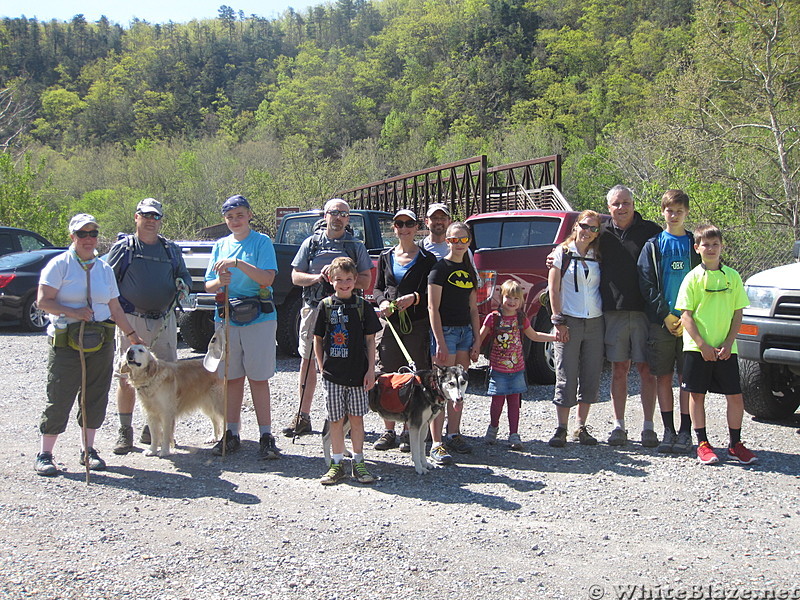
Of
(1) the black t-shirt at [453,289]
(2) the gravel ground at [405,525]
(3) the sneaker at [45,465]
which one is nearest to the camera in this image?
(2) the gravel ground at [405,525]

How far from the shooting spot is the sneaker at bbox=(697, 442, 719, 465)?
5.19m

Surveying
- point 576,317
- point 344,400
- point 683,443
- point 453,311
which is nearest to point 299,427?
point 344,400

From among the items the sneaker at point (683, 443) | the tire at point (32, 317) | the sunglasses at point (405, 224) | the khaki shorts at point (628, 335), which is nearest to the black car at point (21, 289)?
the tire at point (32, 317)

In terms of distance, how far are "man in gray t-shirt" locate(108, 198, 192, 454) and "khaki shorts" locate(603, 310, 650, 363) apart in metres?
3.42

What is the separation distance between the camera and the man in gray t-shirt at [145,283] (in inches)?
220

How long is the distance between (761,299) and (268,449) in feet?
14.2

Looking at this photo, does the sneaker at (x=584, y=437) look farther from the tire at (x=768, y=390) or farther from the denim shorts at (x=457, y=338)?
the tire at (x=768, y=390)

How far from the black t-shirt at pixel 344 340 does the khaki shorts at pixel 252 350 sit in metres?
0.77

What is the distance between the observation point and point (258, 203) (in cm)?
3669

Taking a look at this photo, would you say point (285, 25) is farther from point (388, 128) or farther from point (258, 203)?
point (258, 203)

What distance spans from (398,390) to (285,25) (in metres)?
166

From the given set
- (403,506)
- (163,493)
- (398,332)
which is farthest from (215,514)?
(398,332)

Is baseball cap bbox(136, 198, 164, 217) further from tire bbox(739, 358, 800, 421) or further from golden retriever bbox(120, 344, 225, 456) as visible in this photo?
tire bbox(739, 358, 800, 421)

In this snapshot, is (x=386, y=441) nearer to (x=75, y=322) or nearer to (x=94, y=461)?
(x=94, y=461)
